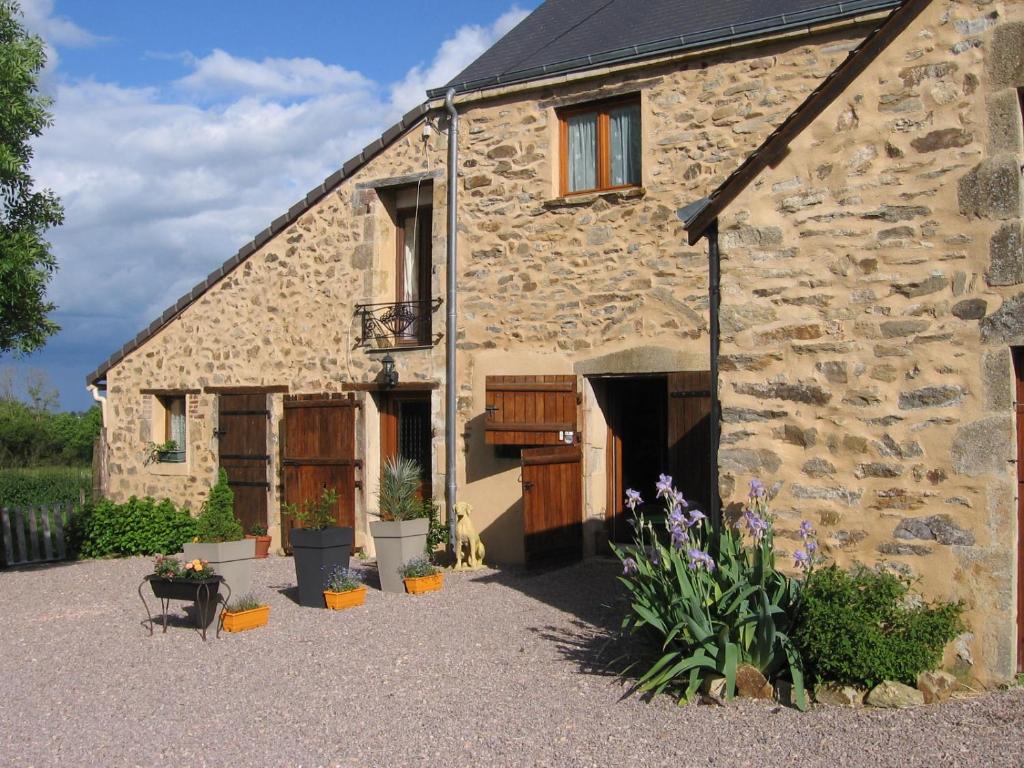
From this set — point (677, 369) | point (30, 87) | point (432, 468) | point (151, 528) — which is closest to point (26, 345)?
point (30, 87)

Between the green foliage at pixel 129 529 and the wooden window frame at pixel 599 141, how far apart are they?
6465 millimetres

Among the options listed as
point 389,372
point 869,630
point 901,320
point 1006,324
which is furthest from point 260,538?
point 1006,324

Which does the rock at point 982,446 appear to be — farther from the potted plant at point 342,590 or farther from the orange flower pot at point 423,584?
the potted plant at point 342,590

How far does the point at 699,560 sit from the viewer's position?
516 cm

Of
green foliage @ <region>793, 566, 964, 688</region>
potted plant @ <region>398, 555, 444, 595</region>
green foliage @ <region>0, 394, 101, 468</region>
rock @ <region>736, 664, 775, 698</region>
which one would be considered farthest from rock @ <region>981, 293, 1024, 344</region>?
green foliage @ <region>0, 394, 101, 468</region>

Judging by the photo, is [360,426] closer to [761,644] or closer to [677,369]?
[677,369]

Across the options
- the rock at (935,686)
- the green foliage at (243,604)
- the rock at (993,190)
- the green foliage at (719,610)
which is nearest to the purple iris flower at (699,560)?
the green foliage at (719,610)

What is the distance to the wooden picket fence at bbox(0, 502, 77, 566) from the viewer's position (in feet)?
37.5

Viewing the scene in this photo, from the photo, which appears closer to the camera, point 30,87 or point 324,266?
point 30,87

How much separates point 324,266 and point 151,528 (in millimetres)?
4033

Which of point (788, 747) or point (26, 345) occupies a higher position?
point (26, 345)

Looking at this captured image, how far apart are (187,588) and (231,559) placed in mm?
471

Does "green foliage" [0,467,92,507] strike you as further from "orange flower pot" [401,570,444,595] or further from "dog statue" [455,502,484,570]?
"orange flower pot" [401,570,444,595]

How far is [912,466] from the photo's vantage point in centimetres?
507
